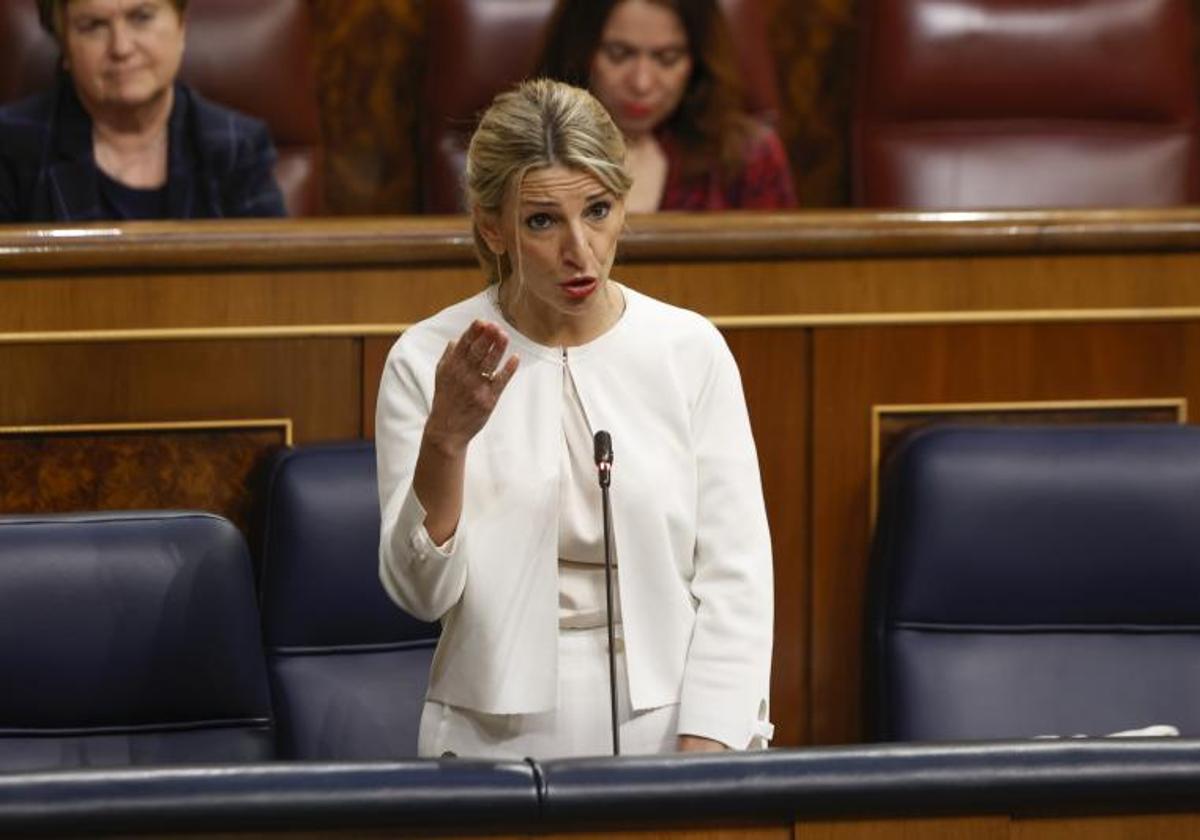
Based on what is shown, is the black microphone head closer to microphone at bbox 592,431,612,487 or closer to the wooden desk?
microphone at bbox 592,431,612,487

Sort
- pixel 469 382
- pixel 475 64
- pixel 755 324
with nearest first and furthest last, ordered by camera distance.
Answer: pixel 469 382
pixel 755 324
pixel 475 64

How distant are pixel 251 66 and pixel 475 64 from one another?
7.5 inches

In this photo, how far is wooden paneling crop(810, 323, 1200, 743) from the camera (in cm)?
147

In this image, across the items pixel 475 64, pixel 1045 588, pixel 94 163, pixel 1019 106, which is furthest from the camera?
pixel 1019 106

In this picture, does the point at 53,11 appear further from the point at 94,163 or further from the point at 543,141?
the point at 543,141

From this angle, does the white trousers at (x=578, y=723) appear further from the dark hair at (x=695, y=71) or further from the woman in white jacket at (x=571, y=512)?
the dark hair at (x=695, y=71)

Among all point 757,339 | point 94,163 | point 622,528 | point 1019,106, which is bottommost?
point 622,528

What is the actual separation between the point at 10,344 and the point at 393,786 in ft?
2.20

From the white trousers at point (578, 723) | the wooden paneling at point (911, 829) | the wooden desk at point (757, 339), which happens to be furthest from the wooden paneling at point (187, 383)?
the wooden paneling at point (911, 829)

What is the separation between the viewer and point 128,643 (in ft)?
4.00

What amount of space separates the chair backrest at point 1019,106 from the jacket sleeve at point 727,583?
0.90 meters

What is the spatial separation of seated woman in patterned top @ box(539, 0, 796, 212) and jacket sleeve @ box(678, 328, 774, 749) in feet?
2.18

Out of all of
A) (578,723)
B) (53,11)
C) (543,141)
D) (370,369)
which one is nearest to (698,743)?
(578,723)

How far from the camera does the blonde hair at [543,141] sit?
109 cm
